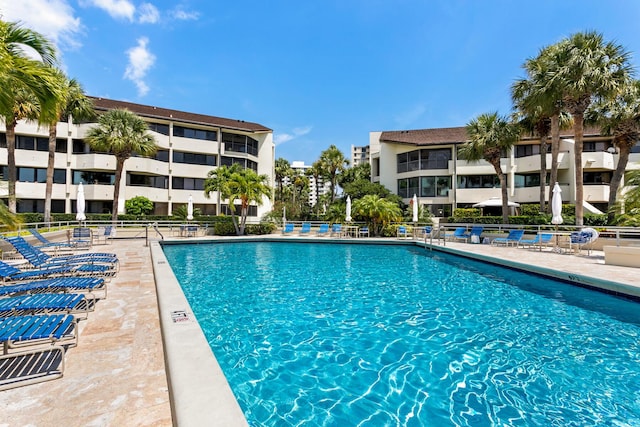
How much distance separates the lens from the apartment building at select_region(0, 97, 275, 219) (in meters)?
27.7

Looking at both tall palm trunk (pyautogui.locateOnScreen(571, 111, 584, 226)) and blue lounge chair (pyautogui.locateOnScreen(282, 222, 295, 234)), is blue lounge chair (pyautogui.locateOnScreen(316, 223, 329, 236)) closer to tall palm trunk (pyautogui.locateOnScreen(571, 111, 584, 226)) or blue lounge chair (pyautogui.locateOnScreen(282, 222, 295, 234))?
blue lounge chair (pyautogui.locateOnScreen(282, 222, 295, 234))

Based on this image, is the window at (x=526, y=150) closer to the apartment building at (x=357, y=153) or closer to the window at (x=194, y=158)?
the window at (x=194, y=158)

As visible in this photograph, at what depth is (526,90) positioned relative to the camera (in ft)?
68.5

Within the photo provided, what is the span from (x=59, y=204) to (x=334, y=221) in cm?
2368

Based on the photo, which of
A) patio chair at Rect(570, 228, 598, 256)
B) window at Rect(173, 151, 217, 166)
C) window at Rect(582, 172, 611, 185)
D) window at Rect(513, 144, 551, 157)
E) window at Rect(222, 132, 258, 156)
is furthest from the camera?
window at Rect(222, 132, 258, 156)

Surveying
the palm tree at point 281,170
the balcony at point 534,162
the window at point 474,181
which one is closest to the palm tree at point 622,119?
the balcony at point 534,162

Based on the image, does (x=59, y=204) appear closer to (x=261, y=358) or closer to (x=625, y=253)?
(x=261, y=358)

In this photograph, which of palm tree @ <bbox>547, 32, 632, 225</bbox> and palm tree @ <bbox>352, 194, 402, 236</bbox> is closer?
palm tree @ <bbox>547, 32, 632, 225</bbox>

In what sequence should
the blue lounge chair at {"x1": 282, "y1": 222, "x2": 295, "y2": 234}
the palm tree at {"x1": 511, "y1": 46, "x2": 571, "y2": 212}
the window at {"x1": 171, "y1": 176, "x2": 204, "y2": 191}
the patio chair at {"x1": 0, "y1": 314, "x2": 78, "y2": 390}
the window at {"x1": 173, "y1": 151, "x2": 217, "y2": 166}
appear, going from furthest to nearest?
1. the window at {"x1": 173, "y1": 151, "x2": 217, "y2": 166}
2. the window at {"x1": 171, "y1": 176, "x2": 204, "y2": 191}
3. the blue lounge chair at {"x1": 282, "y1": 222, "x2": 295, "y2": 234}
4. the palm tree at {"x1": 511, "y1": 46, "x2": 571, "y2": 212}
5. the patio chair at {"x1": 0, "y1": 314, "x2": 78, "y2": 390}

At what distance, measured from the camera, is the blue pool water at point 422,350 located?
3.62 meters

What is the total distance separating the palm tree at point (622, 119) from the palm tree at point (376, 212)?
12.5 meters

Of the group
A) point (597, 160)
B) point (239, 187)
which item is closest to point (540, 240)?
point (239, 187)

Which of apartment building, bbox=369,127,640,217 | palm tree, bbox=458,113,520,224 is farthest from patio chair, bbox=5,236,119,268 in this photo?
apartment building, bbox=369,127,640,217

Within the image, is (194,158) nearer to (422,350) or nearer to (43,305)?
(43,305)
